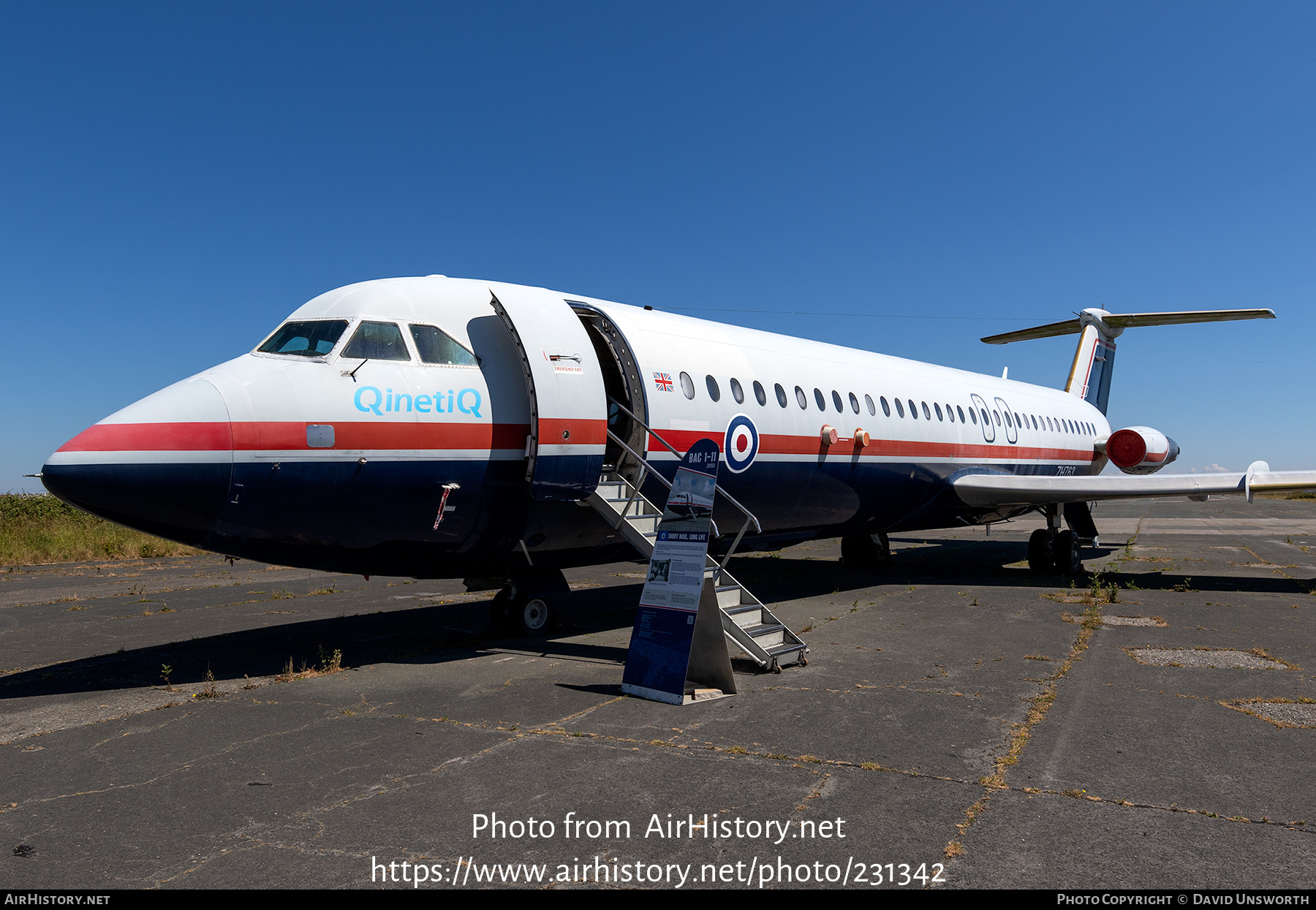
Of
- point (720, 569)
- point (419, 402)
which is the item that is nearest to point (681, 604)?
point (720, 569)

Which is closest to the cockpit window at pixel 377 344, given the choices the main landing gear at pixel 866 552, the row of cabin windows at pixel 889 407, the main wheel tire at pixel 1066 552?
the row of cabin windows at pixel 889 407

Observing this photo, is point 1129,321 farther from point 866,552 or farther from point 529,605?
point 529,605

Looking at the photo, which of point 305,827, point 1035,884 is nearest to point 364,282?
point 305,827

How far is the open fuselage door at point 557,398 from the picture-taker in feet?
28.1

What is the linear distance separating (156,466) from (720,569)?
4905 millimetres

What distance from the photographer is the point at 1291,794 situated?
A: 192 inches

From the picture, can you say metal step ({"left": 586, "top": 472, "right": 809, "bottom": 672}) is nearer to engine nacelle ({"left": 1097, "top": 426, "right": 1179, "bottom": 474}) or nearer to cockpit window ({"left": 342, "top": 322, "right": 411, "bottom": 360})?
cockpit window ({"left": 342, "top": 322, "right": 411, "bottom": 360})

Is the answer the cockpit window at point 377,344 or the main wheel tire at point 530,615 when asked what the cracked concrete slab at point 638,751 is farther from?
the cockpit window at point 377,344

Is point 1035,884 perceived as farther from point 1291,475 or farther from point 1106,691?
point 1291,475

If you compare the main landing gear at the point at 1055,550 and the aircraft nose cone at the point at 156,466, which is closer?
the aircraft nose cone at the point at 156,466

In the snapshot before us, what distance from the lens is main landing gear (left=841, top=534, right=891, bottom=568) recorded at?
63.1 ft

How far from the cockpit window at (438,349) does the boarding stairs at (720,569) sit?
1.85 metres

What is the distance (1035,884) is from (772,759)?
2.02 m

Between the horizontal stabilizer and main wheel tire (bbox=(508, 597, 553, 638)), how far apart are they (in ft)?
68.0
